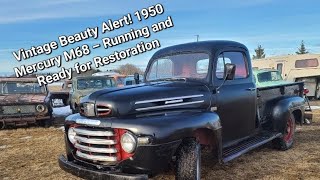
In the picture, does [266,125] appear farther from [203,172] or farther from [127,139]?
[127,139]

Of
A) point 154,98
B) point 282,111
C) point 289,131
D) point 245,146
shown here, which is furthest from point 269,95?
point 154,98

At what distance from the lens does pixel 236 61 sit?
616cm

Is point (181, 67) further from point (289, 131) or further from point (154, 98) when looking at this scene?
point (289, 131)

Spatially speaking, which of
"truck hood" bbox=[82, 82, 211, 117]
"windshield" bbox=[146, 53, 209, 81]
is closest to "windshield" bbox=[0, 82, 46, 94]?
"windshield" bbox=[146, 53, 209, 81]

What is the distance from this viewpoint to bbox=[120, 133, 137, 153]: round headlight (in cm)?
408

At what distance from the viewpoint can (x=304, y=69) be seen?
19047 millimetres

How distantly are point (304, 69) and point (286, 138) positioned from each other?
12749mm

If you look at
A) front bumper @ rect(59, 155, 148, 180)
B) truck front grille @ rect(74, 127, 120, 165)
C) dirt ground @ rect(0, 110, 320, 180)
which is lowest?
dirt ground @ rect(0, 110, 320, 180)

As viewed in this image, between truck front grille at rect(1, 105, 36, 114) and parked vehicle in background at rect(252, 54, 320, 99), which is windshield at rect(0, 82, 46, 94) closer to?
truck front grille at rect(1, 105, 36, 114)

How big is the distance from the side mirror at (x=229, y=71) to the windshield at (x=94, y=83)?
9.16 metres

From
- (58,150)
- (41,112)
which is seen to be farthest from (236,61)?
(41,112)

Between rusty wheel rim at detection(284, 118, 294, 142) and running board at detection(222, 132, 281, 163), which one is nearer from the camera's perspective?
running board at detection(222, 132, 281, 163)

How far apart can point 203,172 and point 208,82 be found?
143cm

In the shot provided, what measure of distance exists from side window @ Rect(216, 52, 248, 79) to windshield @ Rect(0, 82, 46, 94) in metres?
8.33
